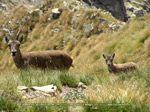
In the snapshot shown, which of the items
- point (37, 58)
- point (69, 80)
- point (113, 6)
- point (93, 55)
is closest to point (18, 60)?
point (37, 58)

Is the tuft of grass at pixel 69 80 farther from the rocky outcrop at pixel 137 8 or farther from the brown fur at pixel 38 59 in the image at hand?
the rocky outcrop at pixel 137 8

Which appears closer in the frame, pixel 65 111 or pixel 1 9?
pixel 65 111

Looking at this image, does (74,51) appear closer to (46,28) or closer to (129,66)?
(46,28)

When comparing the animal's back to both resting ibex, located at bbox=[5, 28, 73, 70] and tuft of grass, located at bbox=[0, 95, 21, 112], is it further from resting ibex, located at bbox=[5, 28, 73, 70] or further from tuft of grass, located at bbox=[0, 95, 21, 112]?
tuft of grass, located at bbox=[0, 95, 21, 112]

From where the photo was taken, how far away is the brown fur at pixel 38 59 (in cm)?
816

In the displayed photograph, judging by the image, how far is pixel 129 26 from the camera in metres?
14.2

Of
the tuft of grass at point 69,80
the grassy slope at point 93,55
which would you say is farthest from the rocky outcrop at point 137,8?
the tuft of grass at point 69,80

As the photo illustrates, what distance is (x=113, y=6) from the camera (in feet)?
73.0

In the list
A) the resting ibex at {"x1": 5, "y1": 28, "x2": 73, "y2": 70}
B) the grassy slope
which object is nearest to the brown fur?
the resting ibex at {"x1": 5, "y1": 28, "x2": 73, "y2": 70}

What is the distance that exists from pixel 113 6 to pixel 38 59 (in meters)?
15.6

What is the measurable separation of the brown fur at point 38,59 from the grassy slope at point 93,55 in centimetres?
53

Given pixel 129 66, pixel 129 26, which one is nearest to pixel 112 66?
pixel 129 66

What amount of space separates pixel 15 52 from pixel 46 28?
1216cm

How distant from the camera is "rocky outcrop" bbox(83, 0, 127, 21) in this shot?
820 inches
